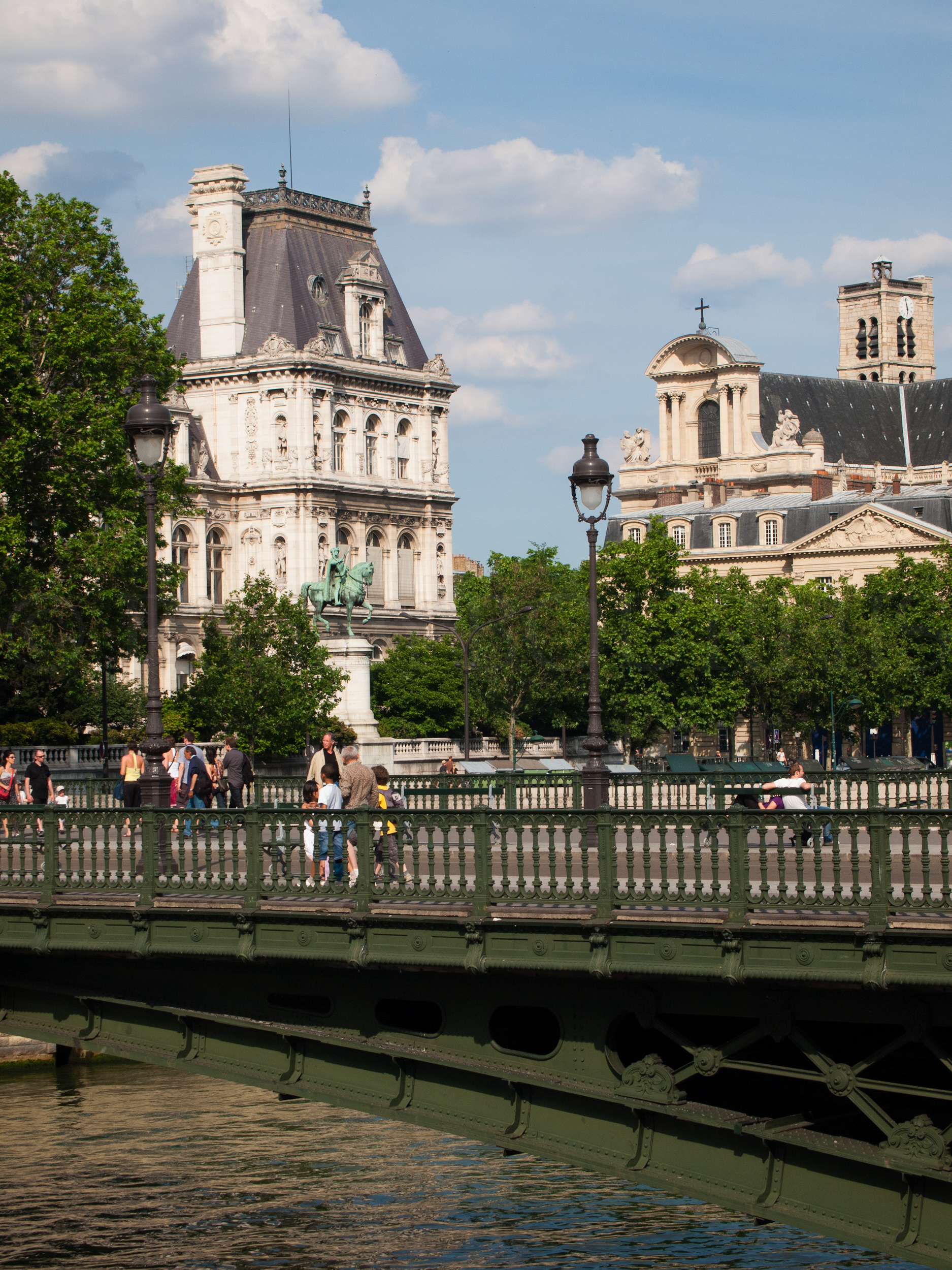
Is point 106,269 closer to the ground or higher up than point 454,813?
higher up

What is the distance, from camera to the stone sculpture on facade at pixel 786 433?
13162 cm

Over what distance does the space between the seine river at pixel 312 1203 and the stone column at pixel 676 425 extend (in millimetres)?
115766

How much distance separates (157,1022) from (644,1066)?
501cm

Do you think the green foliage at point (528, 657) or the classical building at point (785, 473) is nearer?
the green foliage at point (528, 657)

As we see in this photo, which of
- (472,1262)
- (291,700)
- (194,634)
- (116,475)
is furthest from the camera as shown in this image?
(194,634)

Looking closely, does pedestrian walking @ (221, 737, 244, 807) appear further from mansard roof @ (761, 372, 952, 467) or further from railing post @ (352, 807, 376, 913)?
mansard roof @ (761, 372, 952, 467)

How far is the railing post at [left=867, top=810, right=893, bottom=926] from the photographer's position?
13477mm

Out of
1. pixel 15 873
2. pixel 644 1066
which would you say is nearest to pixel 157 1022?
pixel 15 873

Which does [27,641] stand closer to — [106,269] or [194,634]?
[106,269]

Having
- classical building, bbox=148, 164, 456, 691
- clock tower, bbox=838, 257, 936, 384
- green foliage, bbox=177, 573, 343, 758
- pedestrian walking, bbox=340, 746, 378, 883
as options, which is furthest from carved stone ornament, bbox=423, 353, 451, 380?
pedestrian walking, bbox=340, 746, 378, 883

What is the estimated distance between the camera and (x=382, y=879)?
1617cm

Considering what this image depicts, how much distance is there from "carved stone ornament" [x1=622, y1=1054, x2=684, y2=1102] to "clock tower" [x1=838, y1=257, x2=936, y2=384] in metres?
178

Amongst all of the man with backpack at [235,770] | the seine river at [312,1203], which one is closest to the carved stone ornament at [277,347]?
the man with backpack at [235,770]

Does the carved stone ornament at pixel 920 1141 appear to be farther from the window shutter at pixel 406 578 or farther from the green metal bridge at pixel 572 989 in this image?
the window shutter at pixel 406 578
